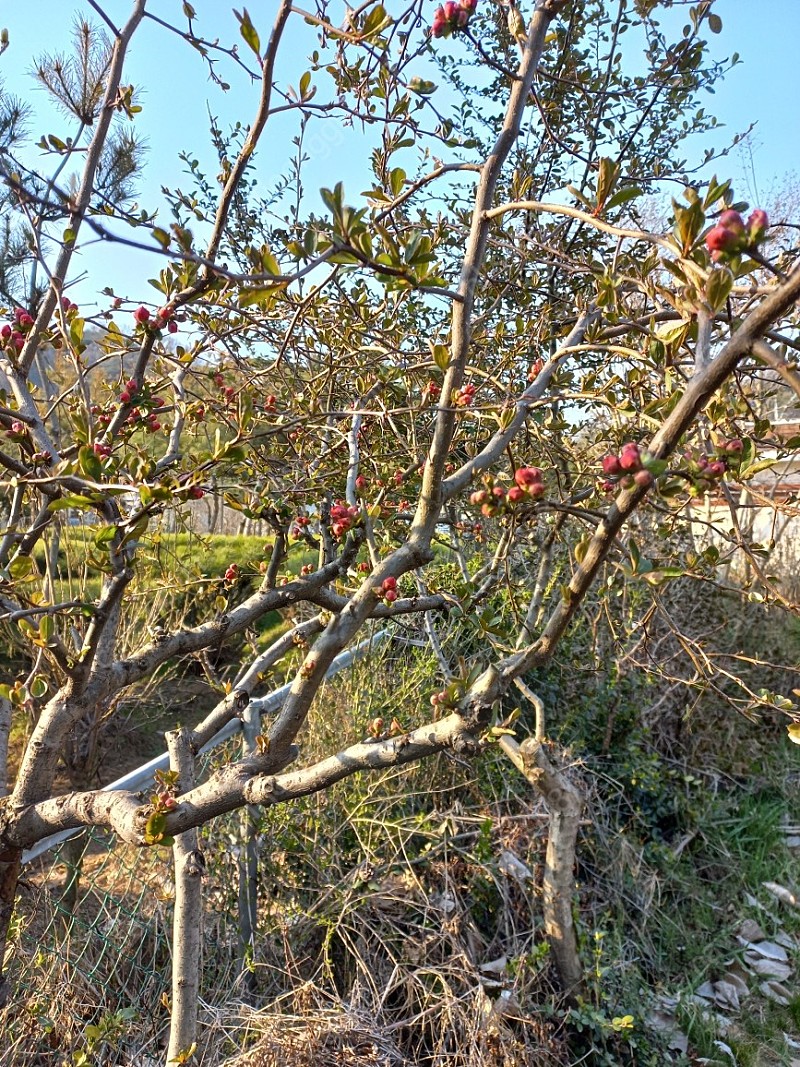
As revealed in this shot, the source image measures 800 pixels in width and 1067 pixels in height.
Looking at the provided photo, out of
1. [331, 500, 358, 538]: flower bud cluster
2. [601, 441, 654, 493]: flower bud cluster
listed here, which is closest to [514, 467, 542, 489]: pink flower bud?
[601, 441, 654, 493]: flower bud cluster

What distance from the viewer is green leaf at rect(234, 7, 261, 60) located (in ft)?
4.52

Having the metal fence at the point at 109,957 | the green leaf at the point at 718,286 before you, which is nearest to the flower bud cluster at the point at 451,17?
the green leaf at the point at 718,286

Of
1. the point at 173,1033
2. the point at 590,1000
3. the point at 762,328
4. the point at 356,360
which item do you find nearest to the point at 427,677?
the point at 590,1000

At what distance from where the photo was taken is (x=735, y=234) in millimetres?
771

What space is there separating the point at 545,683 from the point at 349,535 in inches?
92.1

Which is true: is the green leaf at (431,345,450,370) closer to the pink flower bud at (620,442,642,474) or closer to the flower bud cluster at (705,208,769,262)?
the pink flower bud at (620,442,642,474)

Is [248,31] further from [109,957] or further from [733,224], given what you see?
[109,957]

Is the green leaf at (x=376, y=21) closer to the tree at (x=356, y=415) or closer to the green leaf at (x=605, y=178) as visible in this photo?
the tree at (x=356, y=415)

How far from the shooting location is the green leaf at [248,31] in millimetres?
1377

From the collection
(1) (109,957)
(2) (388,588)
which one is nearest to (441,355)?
(2) (388,588)

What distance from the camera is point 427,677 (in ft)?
11.8

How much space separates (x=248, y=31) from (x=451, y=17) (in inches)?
16.0

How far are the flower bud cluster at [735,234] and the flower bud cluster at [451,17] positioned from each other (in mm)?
754

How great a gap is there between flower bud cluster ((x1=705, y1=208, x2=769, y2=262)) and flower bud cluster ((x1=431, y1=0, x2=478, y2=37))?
75 centimetres
